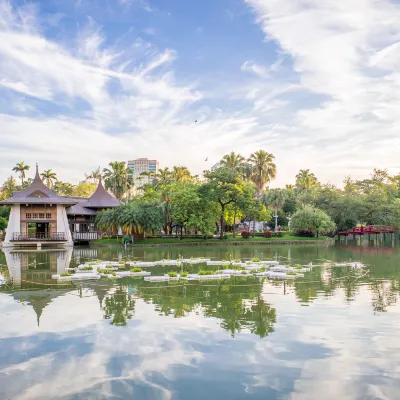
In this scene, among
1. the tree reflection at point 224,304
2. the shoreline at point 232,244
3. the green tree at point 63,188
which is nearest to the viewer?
the tree reflection at point 224,304

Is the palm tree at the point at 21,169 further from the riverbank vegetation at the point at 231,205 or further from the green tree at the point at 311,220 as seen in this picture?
the green tree at the point at 311,220

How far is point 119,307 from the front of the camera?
14.2 metres

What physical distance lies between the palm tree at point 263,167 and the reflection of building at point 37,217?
27271 mm

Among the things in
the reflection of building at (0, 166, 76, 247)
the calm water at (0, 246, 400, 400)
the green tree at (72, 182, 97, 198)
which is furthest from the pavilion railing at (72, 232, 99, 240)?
the green tree at (72, 182, 97, 198)

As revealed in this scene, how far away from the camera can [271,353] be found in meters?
9.52

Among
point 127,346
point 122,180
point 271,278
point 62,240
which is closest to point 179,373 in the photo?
point 127,346

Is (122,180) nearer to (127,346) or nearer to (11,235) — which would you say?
(11,235)

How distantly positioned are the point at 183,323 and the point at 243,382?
4.11 m

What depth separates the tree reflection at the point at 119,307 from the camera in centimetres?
1266

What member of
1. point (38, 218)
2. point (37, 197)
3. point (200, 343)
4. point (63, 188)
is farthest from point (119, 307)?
point (63, 188)

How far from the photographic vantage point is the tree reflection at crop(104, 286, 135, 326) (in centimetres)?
1266

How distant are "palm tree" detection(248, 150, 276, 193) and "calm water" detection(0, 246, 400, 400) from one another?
45298 millimetres

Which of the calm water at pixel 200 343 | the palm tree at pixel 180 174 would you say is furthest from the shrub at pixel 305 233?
the calm water at pixel 200 343

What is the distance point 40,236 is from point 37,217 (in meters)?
2.04
